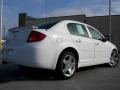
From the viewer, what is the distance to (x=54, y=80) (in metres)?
7.85

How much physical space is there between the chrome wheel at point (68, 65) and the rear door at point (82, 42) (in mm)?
413

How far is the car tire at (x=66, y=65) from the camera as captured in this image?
781 centimetres

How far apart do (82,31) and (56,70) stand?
1.80m

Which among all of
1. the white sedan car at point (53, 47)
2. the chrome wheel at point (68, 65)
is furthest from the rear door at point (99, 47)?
the chrome wheel at point (68, 65)

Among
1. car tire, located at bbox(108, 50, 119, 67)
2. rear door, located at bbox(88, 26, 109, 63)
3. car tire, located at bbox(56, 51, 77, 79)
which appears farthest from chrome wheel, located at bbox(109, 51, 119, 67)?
car tire, located at bbox(56, 51, 77, 79)

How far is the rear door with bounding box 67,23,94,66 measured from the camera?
27.9 ft

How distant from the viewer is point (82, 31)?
9.05 meters

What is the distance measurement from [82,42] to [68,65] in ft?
3.08

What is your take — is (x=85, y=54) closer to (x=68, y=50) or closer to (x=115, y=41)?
(x=68, y=50)

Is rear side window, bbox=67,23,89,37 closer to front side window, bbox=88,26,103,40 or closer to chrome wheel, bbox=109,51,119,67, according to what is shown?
front side window, bbox=88,26,103,40

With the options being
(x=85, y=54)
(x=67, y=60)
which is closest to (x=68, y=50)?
(x=67, y=60)

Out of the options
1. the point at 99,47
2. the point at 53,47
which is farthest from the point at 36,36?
the point at 99,47

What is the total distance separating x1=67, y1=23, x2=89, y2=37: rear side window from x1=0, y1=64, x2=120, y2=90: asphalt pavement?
1214 millimetres

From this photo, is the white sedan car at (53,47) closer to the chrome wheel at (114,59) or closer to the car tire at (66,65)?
the car tire at (66,65)
